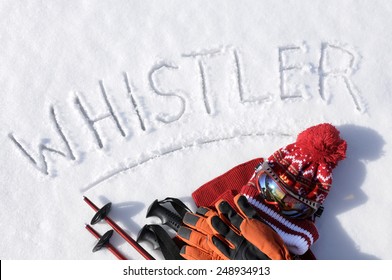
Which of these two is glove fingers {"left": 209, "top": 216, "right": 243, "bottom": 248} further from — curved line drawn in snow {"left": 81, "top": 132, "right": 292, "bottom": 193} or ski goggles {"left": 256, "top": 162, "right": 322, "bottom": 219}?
curved line drawn in snow {"left": 81, "top": 132, "right": 292, "bottom": 193}

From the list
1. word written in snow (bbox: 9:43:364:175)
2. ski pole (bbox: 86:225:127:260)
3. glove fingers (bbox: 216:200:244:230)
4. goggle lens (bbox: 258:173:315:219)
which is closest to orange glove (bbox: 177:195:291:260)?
glove fingers (bbox: 216:200:244:230)

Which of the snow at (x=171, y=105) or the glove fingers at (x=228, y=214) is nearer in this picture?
the glove fingers at (x=228, y=214)

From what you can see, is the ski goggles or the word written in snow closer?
the ski goggles

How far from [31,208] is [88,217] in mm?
232

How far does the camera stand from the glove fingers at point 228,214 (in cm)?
170

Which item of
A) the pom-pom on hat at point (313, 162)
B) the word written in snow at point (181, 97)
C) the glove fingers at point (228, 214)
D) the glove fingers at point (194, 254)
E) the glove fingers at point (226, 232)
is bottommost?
the glove fingers at point (194, 254)

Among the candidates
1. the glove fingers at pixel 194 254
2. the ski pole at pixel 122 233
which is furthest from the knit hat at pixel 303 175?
the ski pole at pixel 122 233

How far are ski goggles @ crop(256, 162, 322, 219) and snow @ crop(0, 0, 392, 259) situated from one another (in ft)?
0.44

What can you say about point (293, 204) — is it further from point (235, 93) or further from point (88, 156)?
point (88, 156)

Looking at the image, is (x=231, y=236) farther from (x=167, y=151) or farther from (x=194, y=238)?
(x=167, y=151)

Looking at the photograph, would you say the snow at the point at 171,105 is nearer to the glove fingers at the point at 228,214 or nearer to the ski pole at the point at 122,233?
the ski pole at the point at 122,233

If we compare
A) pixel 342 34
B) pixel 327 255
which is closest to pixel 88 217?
pixel 327 255

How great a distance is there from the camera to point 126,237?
183 cm

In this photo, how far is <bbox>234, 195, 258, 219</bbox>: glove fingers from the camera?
5.54ft
